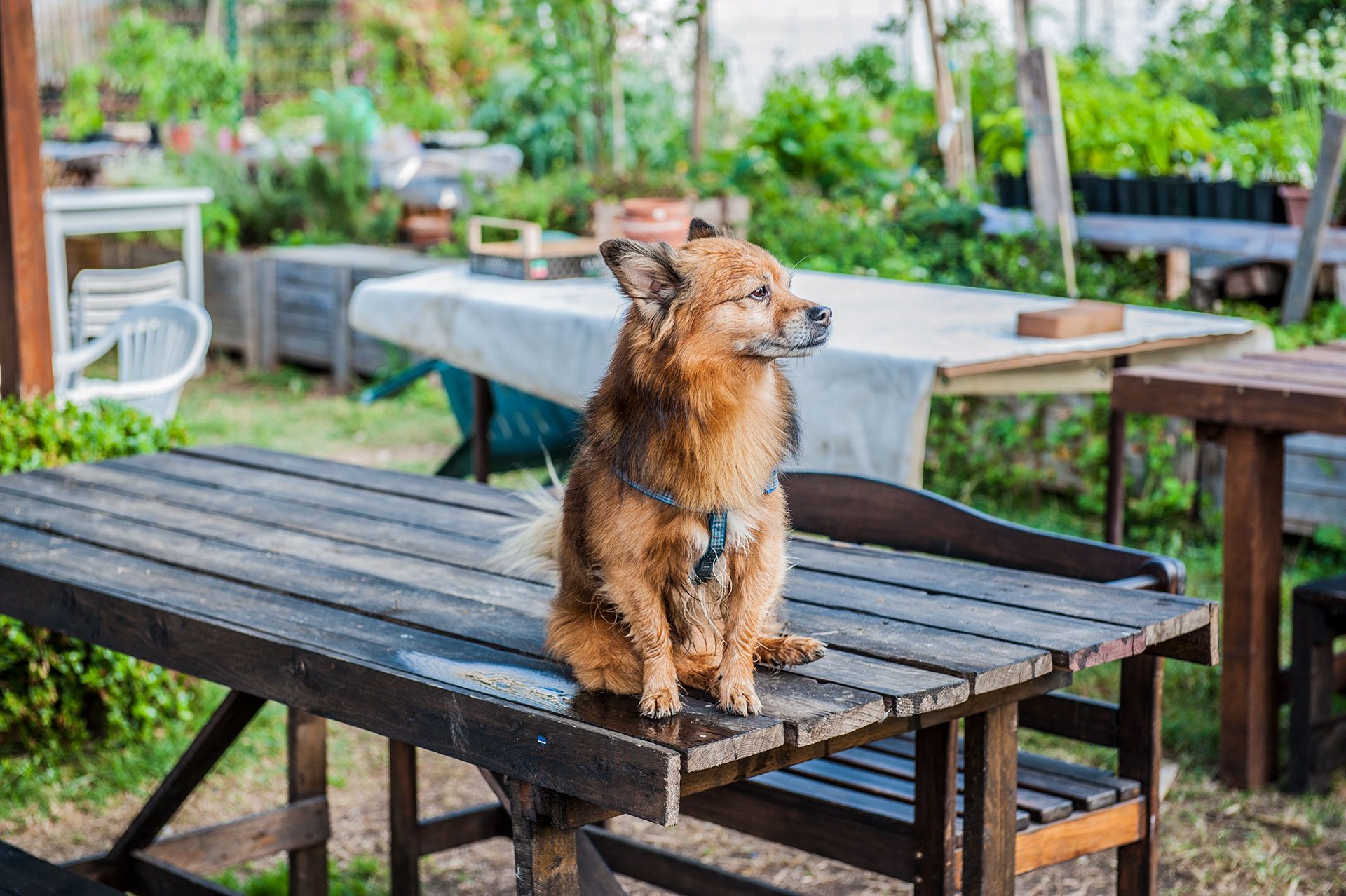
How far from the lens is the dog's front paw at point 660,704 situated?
1630 mm

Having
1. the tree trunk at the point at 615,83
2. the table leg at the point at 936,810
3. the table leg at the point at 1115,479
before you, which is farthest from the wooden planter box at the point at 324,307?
the table leg at the point at 936,810

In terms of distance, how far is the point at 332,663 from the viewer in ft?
6.12

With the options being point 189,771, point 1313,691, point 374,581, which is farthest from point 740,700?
point 1313,691

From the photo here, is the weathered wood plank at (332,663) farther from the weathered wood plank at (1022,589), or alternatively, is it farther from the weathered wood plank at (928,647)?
the weathered wood plank at (1022,589)

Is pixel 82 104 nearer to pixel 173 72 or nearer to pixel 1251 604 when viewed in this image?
pixel 173 72

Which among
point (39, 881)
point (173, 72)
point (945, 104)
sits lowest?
point (39, 881)

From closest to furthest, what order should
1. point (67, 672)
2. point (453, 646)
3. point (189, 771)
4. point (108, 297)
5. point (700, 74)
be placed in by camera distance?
point (453, 646) → point (189, 771) → point (67, 672) → point (108, 297) → point (700, 74)

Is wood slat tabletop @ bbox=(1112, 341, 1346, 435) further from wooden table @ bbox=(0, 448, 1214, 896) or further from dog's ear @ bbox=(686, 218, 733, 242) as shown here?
dog's ear @ bbox=(686, 218, 733, 242)

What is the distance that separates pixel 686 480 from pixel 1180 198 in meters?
5.58

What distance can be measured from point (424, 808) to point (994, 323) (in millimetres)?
2092

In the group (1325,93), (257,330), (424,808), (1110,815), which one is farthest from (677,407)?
(257,330)

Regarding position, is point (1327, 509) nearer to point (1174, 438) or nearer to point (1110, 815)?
point (1174, 438)

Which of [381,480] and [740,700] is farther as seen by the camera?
[381,480]

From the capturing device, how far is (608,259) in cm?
166
